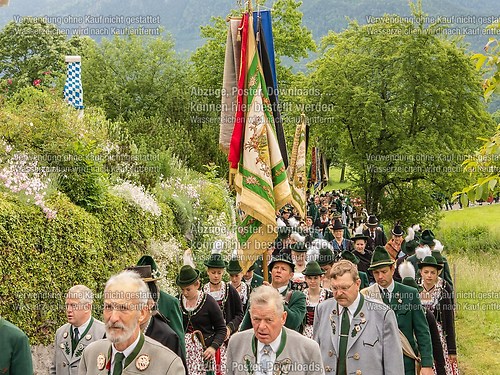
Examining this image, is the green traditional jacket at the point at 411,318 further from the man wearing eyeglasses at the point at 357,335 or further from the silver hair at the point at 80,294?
the silver hair at the point at 80,294

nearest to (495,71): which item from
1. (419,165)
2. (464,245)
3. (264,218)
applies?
(264,218)

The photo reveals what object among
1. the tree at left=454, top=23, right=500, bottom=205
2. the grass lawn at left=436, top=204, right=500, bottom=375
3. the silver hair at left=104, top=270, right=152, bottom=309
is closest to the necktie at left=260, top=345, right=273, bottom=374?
the silver hair at left=104, top=270, right=152, bottom=309

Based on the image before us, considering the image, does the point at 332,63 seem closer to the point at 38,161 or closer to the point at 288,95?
the point at 288,95

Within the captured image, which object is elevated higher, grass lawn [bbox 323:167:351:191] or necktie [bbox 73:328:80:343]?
necktie [bbox 73:328:80:343]

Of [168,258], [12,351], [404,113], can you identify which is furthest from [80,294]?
[404,113]

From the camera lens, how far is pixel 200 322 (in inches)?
347

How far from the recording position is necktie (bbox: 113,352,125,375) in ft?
14.8

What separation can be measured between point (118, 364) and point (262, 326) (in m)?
1.06

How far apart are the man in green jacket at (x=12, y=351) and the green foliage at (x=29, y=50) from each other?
44149mm

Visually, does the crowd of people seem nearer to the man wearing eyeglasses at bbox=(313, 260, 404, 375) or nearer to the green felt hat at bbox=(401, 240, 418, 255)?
the man wearing eyeglasses at bbox=(313, 260, 404, 375)

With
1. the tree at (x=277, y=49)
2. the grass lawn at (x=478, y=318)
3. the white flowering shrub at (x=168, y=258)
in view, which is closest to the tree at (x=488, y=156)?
the grass lawn at (x=478, y=318)

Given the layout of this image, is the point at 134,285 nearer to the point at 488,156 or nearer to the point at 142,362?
the point at 142,362

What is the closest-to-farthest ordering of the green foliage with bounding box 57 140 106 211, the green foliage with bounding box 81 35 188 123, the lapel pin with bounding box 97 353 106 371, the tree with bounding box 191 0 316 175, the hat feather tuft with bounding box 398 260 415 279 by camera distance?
the lapel pin with bounding box 97 353 106 371 → the hat feather tuft with bounding box 398 260 415 279 → the green foliage with bounding box 57 140 106 211 → the green foliage with bounding box 81 35 188 123 → the tree with bounding box 191 0 316 175

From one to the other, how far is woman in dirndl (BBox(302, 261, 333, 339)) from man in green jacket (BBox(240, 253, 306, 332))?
0.74 feet
